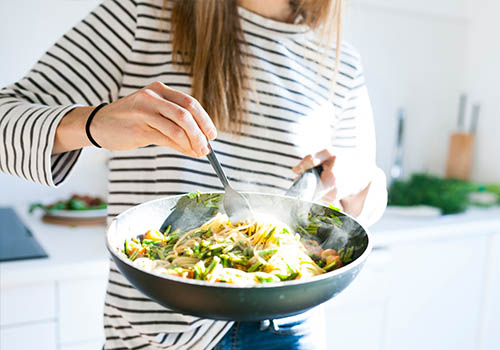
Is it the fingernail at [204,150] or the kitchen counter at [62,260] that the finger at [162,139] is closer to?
the fingernail at [204,150]

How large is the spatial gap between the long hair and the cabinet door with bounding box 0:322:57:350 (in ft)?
2.86

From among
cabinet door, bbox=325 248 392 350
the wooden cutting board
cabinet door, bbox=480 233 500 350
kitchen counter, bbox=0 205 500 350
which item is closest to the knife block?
kitchen counter, bbox=0 205 500 350

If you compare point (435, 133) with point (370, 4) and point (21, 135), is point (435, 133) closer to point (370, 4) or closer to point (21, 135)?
point (370, 4)

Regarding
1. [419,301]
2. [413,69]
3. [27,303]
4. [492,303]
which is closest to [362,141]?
[27,303]

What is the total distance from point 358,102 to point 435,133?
1.87m

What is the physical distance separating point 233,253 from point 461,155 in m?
Answer: 2.29

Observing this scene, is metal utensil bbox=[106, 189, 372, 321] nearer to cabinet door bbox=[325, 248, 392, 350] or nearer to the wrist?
the wrist

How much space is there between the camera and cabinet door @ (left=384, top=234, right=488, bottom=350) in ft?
6.45

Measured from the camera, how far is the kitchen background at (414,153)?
1.86 m

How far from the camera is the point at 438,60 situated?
2.69 meters

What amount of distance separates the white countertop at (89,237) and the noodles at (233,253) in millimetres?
782

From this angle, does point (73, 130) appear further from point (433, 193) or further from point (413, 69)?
point (413, 69)

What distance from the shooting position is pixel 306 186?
0.75 m

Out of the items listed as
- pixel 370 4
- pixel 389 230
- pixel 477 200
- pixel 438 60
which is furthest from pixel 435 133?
pixel 389 230
